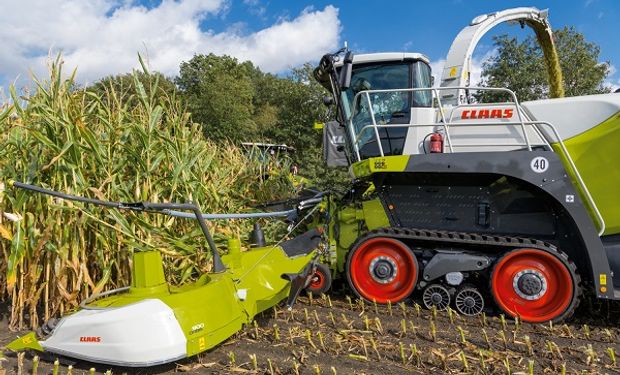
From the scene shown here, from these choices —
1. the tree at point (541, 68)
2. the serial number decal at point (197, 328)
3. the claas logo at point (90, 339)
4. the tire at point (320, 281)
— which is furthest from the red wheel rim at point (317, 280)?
the tree at point (541, 68)

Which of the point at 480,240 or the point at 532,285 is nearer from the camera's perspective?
the point at 532,285

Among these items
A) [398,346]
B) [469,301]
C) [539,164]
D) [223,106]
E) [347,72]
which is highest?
[223,106]

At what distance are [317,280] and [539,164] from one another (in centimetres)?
224

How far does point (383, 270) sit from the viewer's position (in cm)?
430

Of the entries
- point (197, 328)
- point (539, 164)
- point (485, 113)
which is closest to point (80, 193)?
point (197, 328)

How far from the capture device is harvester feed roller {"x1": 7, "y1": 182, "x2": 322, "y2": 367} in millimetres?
2742

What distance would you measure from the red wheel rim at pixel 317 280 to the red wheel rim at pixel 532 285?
1543mm

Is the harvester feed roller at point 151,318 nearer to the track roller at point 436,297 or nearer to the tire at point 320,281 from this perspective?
the tire at point 320,281

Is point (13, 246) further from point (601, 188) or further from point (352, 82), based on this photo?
point (601, 188)

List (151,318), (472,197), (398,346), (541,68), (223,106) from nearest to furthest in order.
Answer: (151,318), (398,346), (472,197), (541,68), (223,106)

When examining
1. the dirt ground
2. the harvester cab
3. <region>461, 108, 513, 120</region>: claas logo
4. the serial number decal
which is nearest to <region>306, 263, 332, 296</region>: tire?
the harvester cab

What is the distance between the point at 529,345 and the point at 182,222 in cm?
305

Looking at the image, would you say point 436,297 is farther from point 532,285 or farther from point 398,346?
point 398,346

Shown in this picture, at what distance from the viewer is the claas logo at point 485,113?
421 cm
